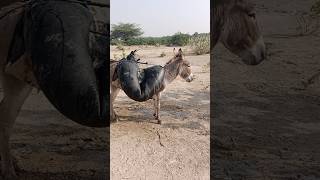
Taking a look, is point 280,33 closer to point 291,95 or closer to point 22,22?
point 291,95

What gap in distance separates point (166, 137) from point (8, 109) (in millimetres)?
3181

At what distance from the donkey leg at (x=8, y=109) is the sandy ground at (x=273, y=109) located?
7.68 feet

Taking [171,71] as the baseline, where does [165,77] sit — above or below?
below

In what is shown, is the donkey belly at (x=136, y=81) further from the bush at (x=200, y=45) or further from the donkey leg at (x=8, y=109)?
the bush at (x=200, y=45)

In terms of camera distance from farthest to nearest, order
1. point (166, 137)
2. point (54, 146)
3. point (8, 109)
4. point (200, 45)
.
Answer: point (200, 45)
point (166, 137)
point (54, 146)
point (8, 109)

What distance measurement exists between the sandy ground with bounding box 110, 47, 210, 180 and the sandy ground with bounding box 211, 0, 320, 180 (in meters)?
1.38

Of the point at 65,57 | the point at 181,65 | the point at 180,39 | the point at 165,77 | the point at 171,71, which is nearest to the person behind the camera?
the point at 65,57

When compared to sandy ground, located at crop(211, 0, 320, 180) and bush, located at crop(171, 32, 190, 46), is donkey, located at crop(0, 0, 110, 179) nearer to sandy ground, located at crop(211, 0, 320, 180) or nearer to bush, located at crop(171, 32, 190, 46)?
sandy ground, located at crop(211, 0, 320, 180)

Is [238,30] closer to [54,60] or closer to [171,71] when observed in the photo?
[54,60]

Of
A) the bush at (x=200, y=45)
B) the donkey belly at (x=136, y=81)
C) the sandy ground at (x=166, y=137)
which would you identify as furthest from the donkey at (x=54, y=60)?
the bush at (x=200, y=45)

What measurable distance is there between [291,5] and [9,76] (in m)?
3.46

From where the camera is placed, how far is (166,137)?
23.6 feet

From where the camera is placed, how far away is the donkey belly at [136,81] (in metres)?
7.30

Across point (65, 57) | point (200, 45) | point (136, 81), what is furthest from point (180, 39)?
point (65, 57)
